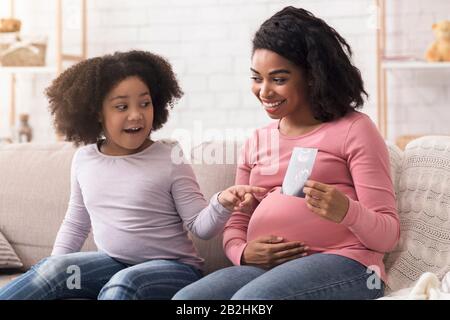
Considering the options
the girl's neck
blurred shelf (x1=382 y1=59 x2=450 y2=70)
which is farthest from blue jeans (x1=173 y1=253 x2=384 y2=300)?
blurred shelf (x1=382 y1=59 x2=450 y2=70)

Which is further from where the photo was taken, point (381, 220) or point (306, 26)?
point (306, 26)

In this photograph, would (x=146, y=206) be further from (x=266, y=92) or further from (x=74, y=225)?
(x=266, y=92)

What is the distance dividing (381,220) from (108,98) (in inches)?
27.9

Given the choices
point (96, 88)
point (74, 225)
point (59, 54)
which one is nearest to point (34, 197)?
point (74, 225)

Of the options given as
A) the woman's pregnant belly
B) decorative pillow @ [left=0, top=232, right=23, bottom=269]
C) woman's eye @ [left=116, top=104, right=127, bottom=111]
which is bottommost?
decorative pillow @ [left=0, top=232, right=23, bottom=269]

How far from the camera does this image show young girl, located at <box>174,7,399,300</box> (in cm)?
152

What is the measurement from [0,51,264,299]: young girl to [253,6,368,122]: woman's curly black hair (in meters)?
0.26

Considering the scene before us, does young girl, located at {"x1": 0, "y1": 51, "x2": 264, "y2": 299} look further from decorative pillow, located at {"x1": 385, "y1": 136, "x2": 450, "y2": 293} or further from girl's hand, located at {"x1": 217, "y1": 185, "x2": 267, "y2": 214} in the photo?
decorative pillow, located at {"x1": 385, "y1": 136, "x2": 450, "y2": 293}

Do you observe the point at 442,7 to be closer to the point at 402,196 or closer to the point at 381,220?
the point at 402,196

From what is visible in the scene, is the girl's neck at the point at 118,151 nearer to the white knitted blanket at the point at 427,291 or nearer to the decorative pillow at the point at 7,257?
the decorative pillow at the point at 7,257

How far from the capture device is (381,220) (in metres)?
1.58

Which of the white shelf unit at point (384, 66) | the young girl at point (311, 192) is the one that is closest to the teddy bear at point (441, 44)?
the white shelf unit at point (384, 66)

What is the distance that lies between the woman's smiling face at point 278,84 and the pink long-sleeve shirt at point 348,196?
0.26 ft
